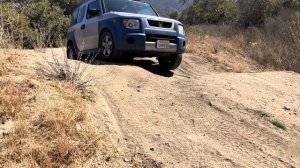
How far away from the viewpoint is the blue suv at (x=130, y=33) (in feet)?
26.0

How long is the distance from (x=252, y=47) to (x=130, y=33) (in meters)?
7.02

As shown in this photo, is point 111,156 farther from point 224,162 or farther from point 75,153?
point 224,162

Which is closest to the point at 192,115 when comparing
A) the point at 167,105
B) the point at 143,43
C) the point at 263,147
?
the point at 167,105

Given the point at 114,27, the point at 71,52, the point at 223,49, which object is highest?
the point at 114,27

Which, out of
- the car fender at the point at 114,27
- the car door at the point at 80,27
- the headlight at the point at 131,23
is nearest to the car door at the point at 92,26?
the car door at the point at 80,27

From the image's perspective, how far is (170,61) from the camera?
361 inches

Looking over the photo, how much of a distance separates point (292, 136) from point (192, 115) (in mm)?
1347

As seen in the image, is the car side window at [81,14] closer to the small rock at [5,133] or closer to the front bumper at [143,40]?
the front bumper at [143,40]

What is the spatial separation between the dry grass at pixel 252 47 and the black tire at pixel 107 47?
12.7 ft

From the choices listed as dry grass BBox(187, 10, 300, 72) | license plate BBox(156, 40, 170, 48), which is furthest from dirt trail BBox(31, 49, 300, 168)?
dry grass BBox(187, 10, 300, 72)

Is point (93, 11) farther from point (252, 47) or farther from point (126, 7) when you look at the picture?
point (252, 47)

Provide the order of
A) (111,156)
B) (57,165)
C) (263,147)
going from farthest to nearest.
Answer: (263,147), (111,156), (57,165)

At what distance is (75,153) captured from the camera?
4.17 meters

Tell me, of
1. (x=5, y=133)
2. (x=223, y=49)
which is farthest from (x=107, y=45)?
(x=223, y=49)
